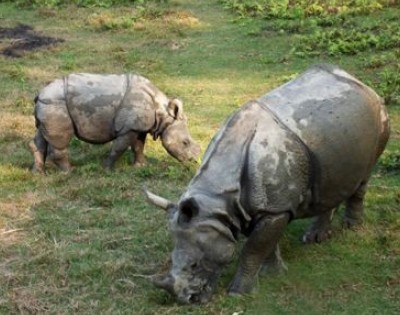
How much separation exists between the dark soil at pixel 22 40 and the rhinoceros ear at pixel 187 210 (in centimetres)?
1071

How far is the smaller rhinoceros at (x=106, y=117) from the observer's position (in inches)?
350

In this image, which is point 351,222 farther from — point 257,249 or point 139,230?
point 139,230

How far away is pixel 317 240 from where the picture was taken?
6844 millimetres

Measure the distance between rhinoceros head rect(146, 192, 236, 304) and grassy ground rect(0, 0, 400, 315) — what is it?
8.0 inches

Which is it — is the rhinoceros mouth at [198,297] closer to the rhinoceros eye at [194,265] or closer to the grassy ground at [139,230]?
the grassy ground at [139,230]

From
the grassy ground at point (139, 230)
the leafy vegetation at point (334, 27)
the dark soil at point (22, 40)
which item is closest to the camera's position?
the grassy ground at point (139, 230)

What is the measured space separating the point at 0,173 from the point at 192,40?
7886mm

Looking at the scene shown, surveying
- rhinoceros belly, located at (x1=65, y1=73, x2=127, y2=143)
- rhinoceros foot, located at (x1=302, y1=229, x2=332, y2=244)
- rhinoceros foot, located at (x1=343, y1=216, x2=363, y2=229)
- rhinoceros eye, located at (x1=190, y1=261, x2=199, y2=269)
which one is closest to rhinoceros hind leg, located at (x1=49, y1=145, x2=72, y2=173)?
rhinoceros belly, located at (x1=65, y1=73, x2=127, y2=143)

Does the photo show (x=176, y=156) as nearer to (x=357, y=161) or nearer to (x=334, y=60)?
(x=357, y=161)

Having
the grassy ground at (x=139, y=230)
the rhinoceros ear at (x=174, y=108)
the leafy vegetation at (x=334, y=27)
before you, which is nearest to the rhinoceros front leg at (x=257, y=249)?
the grassy ground at (x=139, y=230)

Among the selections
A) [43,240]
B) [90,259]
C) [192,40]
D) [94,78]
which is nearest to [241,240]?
[90,259]

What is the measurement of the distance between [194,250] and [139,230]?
1743 millimetres

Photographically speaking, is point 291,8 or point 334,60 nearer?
point 334,60

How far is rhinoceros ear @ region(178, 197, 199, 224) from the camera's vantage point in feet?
17.9
